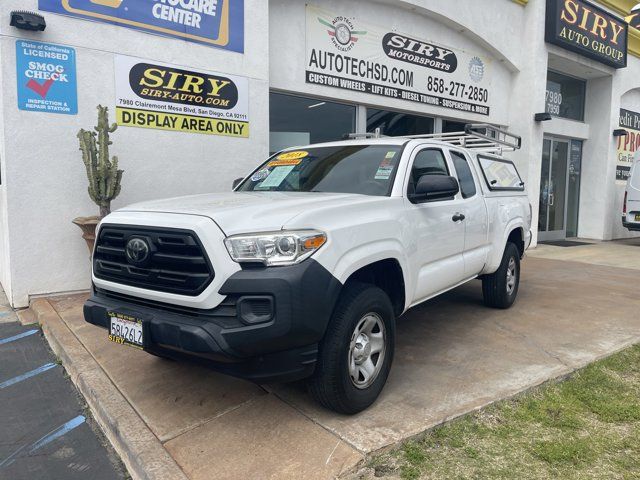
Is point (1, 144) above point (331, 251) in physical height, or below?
above

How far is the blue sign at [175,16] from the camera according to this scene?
18.8 ft

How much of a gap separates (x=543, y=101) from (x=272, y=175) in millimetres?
9975

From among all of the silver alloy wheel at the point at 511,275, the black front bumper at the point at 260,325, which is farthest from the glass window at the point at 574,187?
the black front bumper at the point at 260,325

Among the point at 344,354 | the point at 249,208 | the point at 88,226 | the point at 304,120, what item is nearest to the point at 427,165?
the point at 249,208

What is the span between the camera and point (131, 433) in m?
2.88

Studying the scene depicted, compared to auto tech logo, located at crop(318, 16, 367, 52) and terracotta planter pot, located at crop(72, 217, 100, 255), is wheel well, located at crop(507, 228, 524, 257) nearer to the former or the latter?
auto tech logo, located at crop(318, 16, 367, 52)

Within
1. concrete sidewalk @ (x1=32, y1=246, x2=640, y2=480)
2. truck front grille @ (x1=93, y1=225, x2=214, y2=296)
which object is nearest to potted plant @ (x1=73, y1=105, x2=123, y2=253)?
concrete sidewalk @ (x1=32, y1=246, x2=640, y2=480)

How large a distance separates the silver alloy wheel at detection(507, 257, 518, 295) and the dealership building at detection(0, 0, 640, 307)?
12.8 ft

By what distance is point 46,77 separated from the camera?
5.55 meters

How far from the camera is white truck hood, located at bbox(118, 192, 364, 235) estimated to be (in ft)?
8.73

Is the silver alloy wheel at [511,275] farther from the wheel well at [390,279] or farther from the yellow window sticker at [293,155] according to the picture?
the yellow window sticker at [293,155]

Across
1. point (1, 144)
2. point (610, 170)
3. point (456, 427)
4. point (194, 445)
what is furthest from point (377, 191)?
point (610, 170)

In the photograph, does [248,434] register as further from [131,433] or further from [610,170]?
[610,170]

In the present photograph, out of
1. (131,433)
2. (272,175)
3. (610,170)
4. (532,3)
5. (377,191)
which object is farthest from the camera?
→ (610,170)
